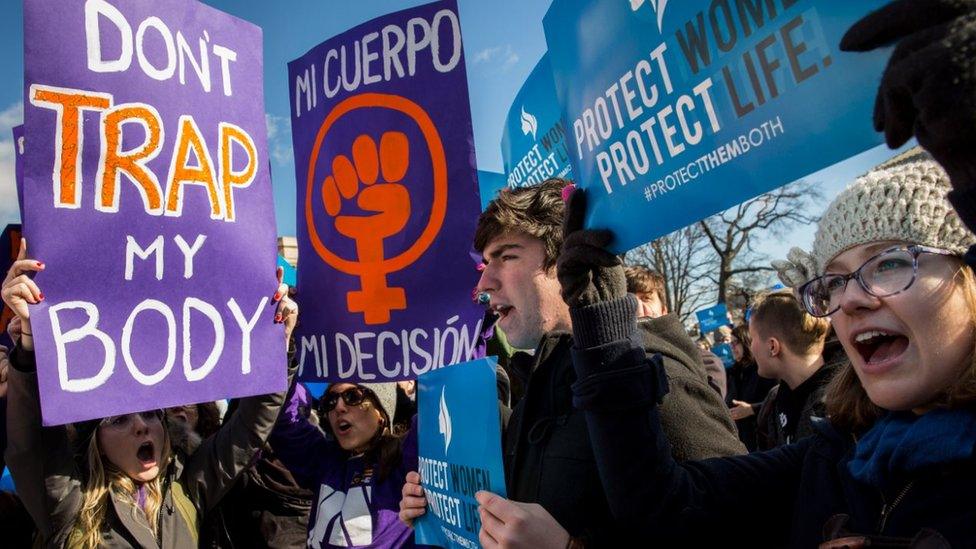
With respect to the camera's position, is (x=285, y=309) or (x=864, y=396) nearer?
(x=864, y=396)

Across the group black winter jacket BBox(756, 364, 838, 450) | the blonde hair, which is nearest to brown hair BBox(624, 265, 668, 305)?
black winter jacket BBox(756, 364, 838, 450)

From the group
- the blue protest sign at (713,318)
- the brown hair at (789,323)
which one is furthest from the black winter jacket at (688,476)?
the blue protest sign at (713,318)

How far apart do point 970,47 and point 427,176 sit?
1.97m

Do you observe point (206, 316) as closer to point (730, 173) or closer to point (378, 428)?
point (378, 428)

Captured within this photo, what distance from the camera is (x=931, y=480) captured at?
0.98 m

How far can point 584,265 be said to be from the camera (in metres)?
1.40

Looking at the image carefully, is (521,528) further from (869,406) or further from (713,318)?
(713,318)

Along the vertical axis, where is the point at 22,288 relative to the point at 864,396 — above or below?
above

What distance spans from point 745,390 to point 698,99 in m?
5.26

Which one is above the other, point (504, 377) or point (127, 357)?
point (127, 357)

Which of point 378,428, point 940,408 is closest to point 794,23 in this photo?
point 940,408

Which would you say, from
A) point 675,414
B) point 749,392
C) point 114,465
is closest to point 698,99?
point 675,414

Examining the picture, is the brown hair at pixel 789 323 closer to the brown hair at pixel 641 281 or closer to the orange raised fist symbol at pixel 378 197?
the brown hair at pixel 641 281

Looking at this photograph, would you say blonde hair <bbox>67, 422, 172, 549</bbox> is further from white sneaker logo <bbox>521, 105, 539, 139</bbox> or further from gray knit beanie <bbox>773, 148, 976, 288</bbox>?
gray knit beanie <bbox>773, 148, 976, 288</bbox>
